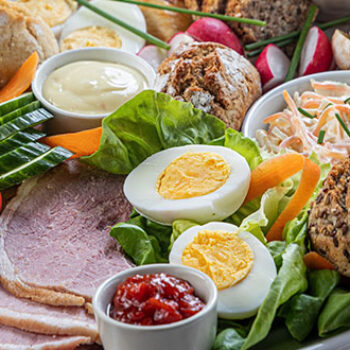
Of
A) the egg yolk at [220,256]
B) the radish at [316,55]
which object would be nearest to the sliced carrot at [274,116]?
the radish at [316,55]

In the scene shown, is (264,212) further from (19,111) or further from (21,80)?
(21,80)

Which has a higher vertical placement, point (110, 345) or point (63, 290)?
point (110, 345)

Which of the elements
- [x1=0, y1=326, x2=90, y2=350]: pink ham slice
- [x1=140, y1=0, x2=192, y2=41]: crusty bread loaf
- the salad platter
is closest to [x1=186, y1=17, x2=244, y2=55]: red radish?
the salad platter

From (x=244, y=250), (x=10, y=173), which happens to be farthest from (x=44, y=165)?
(x=244, y=250)

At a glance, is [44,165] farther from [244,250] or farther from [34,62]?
[244,250]

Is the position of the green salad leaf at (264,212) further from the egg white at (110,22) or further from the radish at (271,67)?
the egg white at (110,22)

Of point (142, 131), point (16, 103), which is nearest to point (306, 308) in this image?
point (142, 131)
